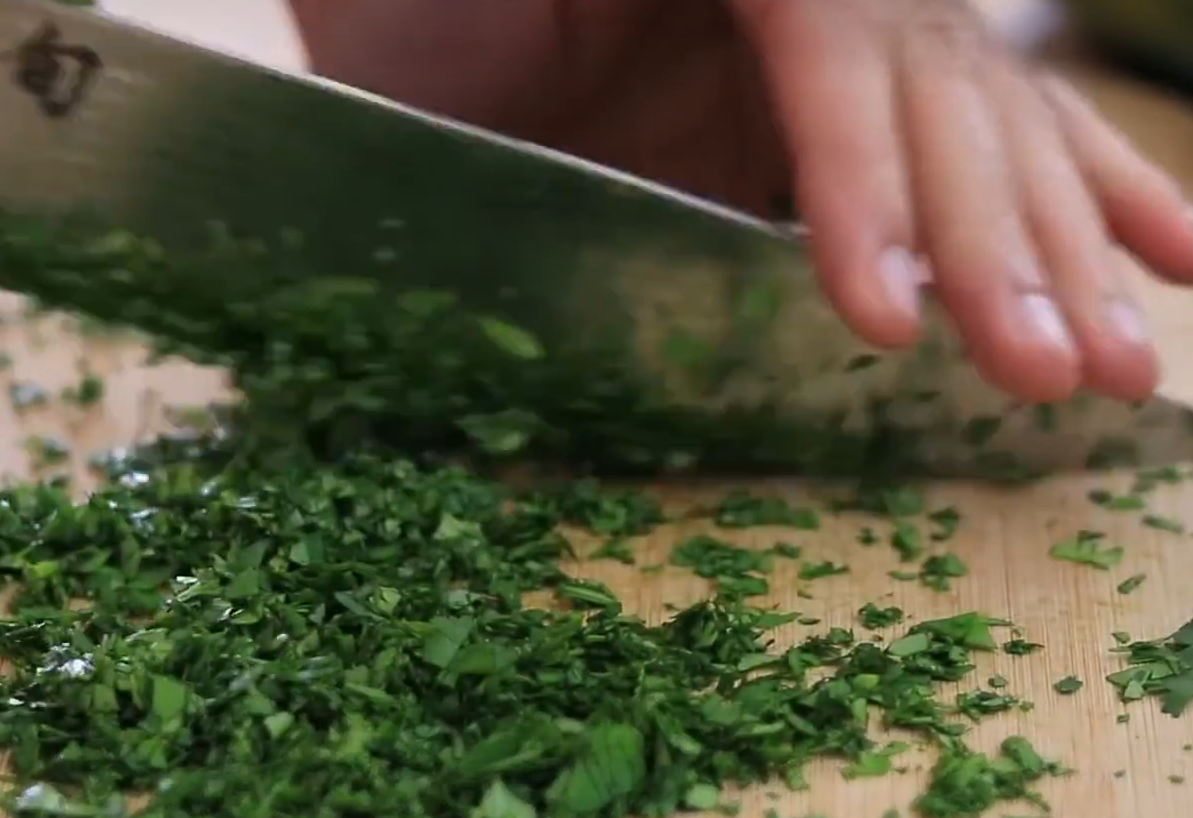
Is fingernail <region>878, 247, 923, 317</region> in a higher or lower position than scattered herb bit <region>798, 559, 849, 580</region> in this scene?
higher

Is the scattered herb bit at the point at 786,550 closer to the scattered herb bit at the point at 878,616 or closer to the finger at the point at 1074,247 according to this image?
the scattered herb bit at the point at 878,616

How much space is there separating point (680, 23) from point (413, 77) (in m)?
0.22

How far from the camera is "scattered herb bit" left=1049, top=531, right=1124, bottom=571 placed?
0.89 metres

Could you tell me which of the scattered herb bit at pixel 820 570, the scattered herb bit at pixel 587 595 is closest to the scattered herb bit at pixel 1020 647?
the scattered herb bit at pixel 820 570

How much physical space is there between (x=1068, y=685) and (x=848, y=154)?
13.3 inches

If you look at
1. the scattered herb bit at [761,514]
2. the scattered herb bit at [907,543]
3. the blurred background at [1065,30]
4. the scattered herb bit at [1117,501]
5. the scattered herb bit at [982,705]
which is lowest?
the scattered herb bit at [982,705]

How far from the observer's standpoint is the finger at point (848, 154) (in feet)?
2.54

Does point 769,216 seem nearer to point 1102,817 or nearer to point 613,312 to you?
point 613,312

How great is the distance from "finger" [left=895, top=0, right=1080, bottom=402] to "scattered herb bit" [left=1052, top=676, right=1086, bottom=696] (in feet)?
0.54

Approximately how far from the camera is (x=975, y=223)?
2.64ft

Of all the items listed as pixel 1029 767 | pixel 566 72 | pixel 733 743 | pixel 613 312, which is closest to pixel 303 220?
pixel 613 312

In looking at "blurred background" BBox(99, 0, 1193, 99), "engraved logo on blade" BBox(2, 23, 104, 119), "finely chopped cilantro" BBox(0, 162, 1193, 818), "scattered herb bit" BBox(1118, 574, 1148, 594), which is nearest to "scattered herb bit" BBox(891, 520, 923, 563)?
"finely chopped cilantro" BBox(0, 162, 1193, 818)

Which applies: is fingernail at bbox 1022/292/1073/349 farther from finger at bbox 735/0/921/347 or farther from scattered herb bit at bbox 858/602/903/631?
scattered herb bit at bbox 858/602/903/631

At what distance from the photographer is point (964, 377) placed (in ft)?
3.03
